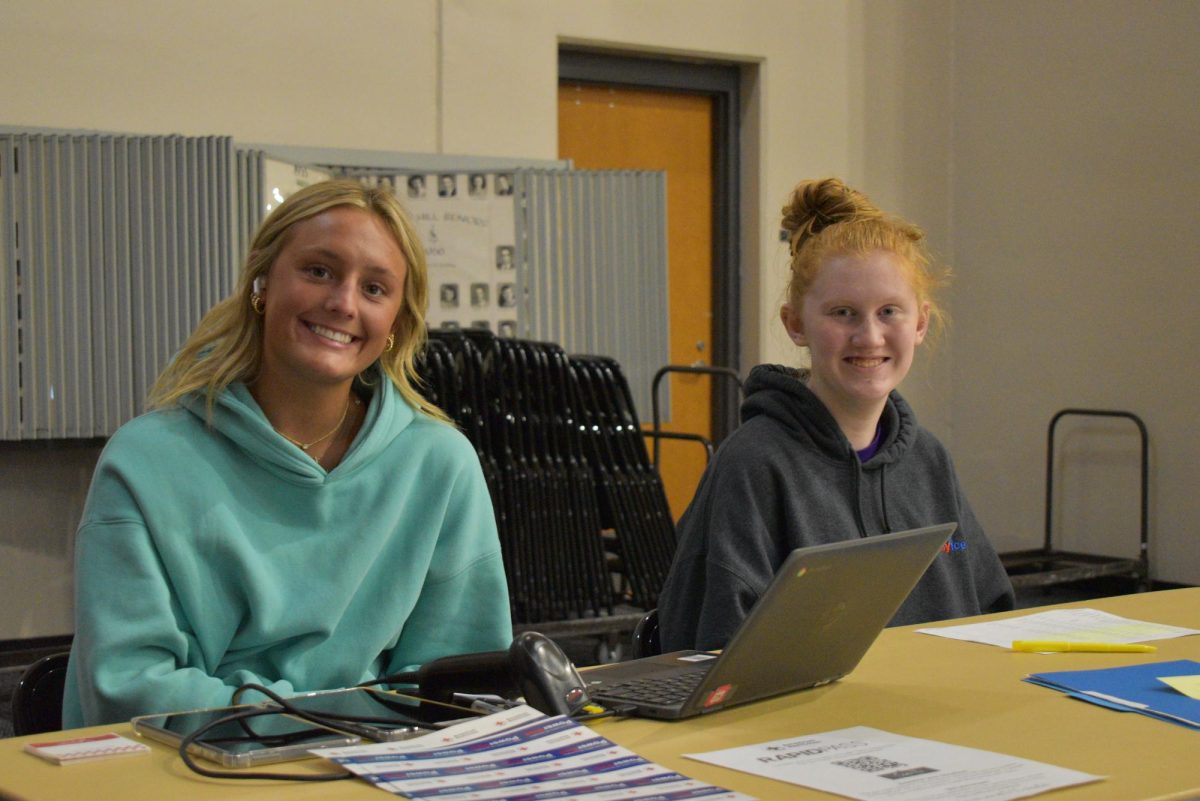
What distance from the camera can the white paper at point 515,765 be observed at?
107cm

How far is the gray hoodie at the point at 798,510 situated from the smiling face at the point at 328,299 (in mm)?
569

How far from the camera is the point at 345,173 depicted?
5.39 metres

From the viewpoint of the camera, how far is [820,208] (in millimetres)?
2393

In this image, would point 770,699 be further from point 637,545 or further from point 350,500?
point 637,545

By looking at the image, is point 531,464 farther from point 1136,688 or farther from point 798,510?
point 1136,688

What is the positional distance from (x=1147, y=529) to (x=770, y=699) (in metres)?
5.16

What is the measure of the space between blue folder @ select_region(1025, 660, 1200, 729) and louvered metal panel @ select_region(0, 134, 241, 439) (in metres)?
3.79

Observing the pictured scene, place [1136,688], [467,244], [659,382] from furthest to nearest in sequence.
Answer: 1. [659,382]
2. [467,244]
3. [1136,688]

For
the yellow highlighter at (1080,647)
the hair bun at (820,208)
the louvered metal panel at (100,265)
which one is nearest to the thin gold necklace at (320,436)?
the hair bun at (820,208)

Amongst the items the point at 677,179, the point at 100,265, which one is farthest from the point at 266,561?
the point at 677,179

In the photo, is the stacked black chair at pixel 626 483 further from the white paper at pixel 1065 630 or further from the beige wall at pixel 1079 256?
the beige wall at pixel 1079 256

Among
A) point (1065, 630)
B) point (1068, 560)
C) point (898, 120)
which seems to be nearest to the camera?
point (1065, 630)

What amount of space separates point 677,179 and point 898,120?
128 cm

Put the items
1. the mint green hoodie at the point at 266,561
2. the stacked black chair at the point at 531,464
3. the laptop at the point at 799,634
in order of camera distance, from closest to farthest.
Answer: the laptop at the point at 799,634 → the mint green hoodie at the point at 266,561 → the stacked black chair at the point at 531,464
